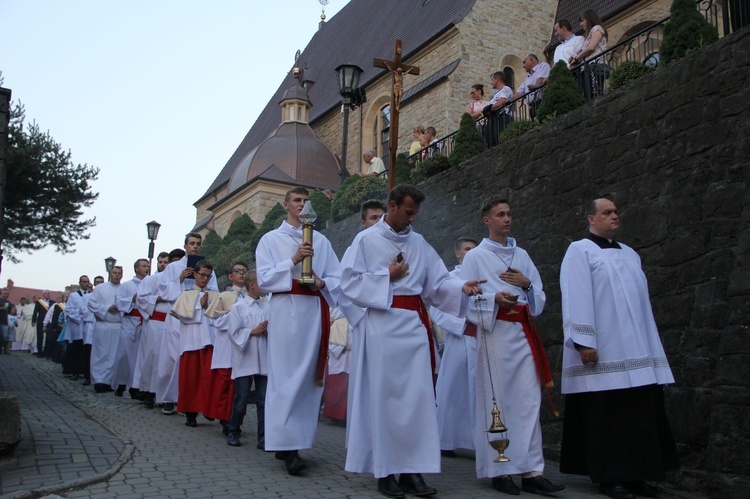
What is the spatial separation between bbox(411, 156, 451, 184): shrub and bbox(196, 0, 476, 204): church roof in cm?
1385

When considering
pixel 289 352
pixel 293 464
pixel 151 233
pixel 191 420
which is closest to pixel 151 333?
pixel 191 420

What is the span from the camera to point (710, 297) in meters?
6.50

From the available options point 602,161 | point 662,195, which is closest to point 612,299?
point 662,195

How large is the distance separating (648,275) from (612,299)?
1.95 meters

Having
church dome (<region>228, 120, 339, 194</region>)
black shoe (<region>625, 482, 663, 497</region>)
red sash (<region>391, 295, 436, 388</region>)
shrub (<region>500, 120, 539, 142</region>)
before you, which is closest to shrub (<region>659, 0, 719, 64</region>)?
shrub (<region>500, 120, 539, 142</region>)

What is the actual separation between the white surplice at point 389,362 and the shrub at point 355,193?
12.1 m

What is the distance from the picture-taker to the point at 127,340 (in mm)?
12648

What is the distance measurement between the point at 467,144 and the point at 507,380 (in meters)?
8.23

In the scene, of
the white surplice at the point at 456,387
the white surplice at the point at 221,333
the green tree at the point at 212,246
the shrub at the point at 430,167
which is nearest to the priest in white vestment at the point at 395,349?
the white surplice at the point at 456,387

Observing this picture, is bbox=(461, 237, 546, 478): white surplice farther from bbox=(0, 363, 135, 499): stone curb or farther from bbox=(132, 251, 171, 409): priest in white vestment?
bbox=(132, 251, 171, 409): priest in white vestment

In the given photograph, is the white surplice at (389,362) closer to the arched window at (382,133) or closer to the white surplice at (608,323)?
the white surplice at (608,323)

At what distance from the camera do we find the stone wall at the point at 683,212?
5.47 m

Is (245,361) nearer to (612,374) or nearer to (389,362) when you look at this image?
(389,362)

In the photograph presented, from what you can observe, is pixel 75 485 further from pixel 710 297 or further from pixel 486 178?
pixel 486 178
